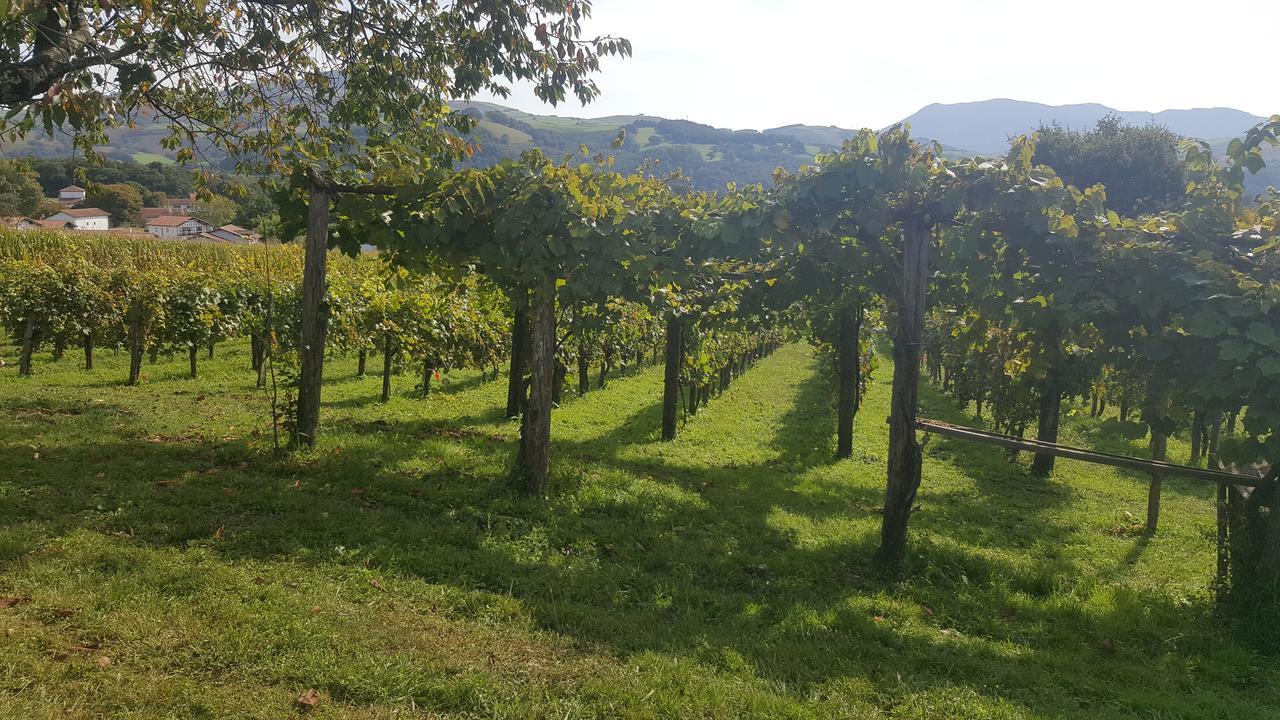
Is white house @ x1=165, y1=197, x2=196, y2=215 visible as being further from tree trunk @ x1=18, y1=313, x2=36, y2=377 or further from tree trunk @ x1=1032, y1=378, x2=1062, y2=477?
tree trunk @ x1=1032, y1=378, x2=1062, y2=477

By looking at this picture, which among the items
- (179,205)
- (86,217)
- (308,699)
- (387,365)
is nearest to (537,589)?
(308,699)

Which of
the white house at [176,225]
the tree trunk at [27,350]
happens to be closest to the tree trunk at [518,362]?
the tree trunk at [27,350]

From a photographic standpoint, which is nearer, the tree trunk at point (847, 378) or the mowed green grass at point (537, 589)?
the mowed green grass at point (537, 589)

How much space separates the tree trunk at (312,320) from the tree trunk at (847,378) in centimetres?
817

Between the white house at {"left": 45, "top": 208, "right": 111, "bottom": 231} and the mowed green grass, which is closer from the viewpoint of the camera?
the mowed green grass

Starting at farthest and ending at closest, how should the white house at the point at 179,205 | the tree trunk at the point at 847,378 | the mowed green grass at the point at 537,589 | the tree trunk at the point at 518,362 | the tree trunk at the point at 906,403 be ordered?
the white house at the point at 179,205 → the tree trunk at the point at 847,378 → the tree trunk at the point at 518,362 → the tree trunk at the point at 906,403 → the mowed green grass at the point at 537,589

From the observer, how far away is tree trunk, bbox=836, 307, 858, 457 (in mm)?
12438

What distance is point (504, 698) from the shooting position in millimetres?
3711

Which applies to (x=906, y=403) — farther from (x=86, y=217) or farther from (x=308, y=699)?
(x=86, y=217)

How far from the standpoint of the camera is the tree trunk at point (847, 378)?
12.4 metres

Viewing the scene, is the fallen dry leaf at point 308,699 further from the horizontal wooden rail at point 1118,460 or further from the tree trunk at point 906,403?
the horizontal wooden rail at point 1118,460

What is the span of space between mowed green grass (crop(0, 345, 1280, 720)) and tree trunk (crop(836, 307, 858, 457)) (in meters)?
2.12

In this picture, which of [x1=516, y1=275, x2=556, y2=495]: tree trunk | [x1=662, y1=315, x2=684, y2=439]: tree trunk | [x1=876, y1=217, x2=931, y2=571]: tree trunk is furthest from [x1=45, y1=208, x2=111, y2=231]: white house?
[x1=876, y1=217, x2=931, y2=571]: tree trunk

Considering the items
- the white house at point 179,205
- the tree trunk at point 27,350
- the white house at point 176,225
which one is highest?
the white house at point 179,205
